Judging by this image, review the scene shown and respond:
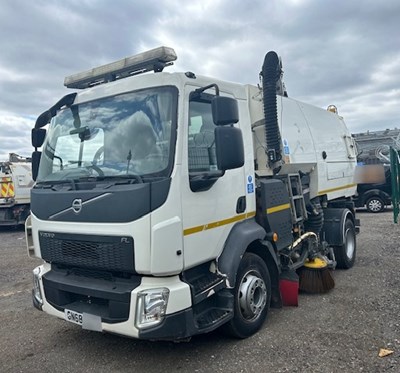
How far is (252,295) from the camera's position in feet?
12.4

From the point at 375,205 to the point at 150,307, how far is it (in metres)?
12.6

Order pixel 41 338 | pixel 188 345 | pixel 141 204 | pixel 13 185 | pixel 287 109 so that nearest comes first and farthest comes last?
pixel 141 204 → pixel 188 345 → pixel 41 338 → pixel 287 109 → pixel 13 185

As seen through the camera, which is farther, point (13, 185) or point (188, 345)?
point (13, 185)

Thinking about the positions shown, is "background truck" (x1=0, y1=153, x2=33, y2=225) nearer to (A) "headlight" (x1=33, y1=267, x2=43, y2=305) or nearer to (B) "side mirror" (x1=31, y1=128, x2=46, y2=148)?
(B) "side mirror" (x1=31, y1=128, x2=46, y2=148)

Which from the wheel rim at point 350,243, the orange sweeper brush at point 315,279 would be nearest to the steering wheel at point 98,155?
the orange sweeper brush at point 315,279

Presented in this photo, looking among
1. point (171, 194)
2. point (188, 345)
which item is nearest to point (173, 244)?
point (171, 194)

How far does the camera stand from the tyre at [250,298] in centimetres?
365

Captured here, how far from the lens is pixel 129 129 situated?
327 cm

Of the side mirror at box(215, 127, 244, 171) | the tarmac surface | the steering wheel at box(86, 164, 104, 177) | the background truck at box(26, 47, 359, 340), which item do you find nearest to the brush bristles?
the tarmac surface

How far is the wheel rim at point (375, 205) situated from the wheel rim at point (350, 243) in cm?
757

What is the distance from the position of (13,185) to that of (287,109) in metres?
11.4

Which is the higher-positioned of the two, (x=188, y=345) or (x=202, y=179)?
(x=202, y=179)

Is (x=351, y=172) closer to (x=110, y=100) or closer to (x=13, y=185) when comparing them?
(x=110, y=100)

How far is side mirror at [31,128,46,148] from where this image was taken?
409 centimetres
